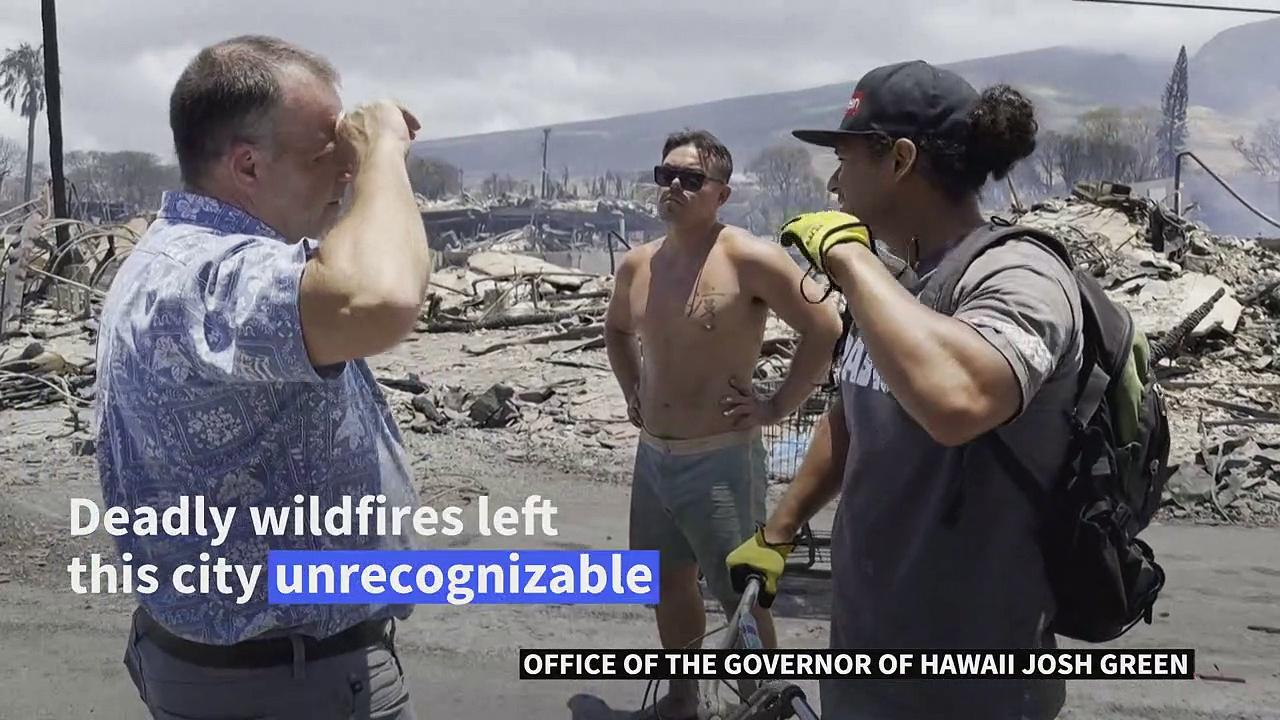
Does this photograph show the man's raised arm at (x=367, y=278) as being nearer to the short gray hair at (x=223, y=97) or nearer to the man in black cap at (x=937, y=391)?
the short gray hair at (x=223, y=97)

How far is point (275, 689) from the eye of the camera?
6.74 feet

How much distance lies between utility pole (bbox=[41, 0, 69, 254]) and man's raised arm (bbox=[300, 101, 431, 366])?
715 inches

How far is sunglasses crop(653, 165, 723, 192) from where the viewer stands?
15.3 feet

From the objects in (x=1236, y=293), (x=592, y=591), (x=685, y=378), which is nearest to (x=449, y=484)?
(x=592, y=591)

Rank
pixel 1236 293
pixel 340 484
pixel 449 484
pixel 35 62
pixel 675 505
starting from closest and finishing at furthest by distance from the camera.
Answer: pixel 340 484
pixel 675 505
pixel 449 484
pixel 1236 293
pixel 35 62

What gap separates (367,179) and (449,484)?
6.72m

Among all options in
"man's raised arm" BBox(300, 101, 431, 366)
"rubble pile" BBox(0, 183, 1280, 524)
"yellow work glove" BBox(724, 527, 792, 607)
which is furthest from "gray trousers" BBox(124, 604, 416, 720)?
"rubble pile" BBox(0, 183, 1280, 524)

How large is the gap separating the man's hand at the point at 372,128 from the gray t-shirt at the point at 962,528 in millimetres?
1008

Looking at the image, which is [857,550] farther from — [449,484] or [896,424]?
[449,484]

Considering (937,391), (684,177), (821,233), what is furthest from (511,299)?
(937,391)

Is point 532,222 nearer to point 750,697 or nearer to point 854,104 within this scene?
point 854,104

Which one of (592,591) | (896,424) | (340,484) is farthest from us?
(592,591)

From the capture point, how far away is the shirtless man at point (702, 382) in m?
4.39

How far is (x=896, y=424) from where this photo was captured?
7.52ft
